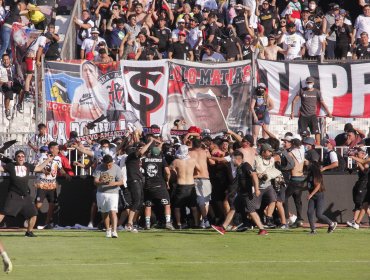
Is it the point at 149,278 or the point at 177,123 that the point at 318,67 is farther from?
the point at 149,278

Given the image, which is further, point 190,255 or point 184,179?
point 184,179

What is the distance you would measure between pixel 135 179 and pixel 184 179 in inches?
46.9

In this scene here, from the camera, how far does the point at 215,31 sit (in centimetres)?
3350

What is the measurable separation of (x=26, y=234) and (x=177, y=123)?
582 centimetres

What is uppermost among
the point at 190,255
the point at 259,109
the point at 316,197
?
the point at 259,109

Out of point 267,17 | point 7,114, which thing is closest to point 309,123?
point 267,17

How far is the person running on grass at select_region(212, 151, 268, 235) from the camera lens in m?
25.0

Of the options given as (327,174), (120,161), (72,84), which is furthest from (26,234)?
(327,174)

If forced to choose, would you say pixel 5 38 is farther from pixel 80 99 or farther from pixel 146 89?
pixel 146 89

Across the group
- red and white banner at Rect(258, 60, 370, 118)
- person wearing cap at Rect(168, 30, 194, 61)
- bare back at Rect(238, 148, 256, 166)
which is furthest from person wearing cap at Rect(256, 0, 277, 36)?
bare back at Rect(238, 148, 256, 166)

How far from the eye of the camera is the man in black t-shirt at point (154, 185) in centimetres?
2675

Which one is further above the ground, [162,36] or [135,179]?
[162,36]

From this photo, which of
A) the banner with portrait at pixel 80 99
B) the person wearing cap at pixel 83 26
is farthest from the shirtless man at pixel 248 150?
the person wearing cap at pixel 83 26

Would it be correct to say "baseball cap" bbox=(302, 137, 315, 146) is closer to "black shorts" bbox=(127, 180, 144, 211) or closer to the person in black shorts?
"black shorts" bbox=(127, 180, 144, 211)
